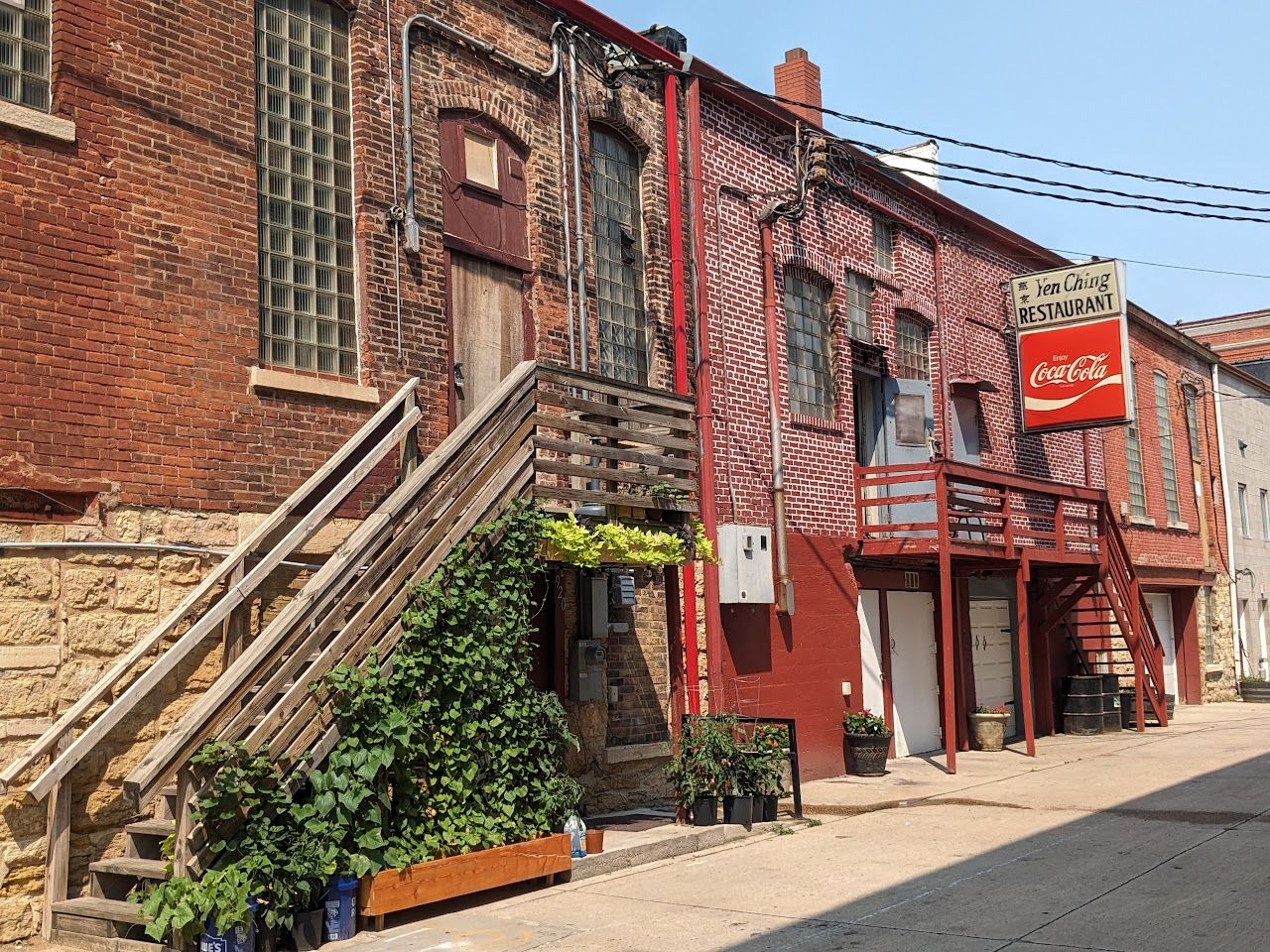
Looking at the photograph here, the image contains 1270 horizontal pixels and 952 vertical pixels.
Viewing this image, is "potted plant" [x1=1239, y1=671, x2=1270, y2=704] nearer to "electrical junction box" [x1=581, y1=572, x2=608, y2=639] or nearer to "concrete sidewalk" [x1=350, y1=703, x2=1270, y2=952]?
"concrete sidewalk" [x1=350, y1=703, x2=1270, y2=952]

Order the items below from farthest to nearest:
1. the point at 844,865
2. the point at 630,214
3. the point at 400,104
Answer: the point at 630,214, the point at 400,104, the point at 844,865

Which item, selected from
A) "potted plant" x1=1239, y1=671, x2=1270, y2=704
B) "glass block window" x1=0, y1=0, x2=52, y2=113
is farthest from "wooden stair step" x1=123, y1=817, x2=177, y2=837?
"potted plant" x1=1239, y1=671, x2=1270, y2=704

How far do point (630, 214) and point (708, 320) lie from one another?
1.45m

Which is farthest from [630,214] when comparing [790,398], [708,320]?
[790,398]

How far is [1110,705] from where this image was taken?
68.6ft

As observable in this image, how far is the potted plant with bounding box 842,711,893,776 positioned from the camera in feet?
51.0

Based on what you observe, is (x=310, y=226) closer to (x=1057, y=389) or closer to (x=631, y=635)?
(x=631, y=635)

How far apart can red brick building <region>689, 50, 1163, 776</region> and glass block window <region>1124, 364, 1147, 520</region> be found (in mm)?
4426

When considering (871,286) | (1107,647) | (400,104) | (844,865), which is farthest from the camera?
(1107,647)

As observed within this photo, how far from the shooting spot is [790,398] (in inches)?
624

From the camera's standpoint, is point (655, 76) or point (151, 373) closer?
point (151, 373)

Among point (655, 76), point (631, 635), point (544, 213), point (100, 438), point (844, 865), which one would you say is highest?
point (655, 76)

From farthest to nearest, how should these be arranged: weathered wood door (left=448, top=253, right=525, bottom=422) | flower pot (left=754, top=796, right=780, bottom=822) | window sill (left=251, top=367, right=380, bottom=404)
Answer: flower pot (left=754, top=796, right=780, bottom=822), weathered wood door (left=448, top=253, right=525, bottom=422), window sill (left=251, top=367, right=380, bottom=404)

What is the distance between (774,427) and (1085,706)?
903 cm
